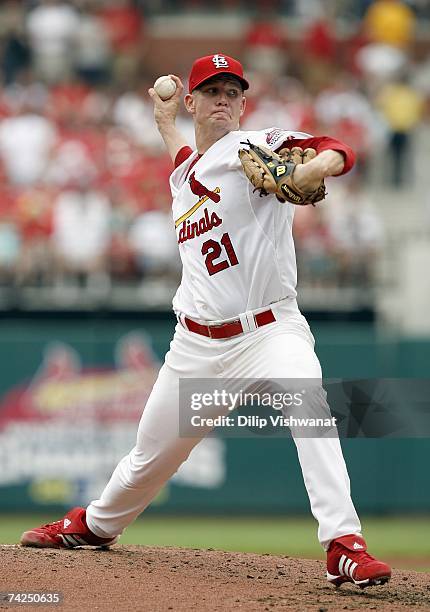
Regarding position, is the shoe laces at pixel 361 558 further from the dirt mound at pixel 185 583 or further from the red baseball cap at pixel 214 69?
the red baseball cap at pixel 214 69

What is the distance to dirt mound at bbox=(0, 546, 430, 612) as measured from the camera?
471 cm

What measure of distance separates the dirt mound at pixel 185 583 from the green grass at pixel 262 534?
10.2 ft

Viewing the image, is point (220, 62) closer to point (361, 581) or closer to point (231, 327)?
point (231, 327)

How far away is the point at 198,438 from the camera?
16.9 ft

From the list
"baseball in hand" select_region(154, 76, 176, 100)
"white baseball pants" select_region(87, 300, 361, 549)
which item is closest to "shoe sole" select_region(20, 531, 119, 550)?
"white baseball pants" select_region(87, 300, 361, 549)

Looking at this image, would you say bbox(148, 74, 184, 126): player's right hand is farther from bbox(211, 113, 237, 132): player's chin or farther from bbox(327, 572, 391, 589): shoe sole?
bbox(327, 572, 391, 589): shoe sole

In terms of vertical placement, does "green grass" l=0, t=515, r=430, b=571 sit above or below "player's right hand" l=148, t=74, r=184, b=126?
below

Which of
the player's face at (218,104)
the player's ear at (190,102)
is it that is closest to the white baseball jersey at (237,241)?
the player's face at (218,104)

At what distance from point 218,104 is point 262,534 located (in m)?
5.95

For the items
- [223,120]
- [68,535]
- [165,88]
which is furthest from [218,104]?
[68,535]

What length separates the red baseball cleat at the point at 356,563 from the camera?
465cm

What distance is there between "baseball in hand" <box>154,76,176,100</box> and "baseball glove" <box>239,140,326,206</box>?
33.3 inches

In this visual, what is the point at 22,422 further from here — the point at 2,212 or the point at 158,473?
the point at 158,473

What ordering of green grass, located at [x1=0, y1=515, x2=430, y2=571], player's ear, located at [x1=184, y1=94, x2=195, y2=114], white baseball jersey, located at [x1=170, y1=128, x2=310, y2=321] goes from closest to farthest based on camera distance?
white baseball jersey, located at [x1=170, y1=128, x2=310, y2=321]
player's ear, located at [x1=184, y1=94, x2=195, y2=114]
green grass, located at [x1=0, y1=515, x2=430, y2=571]
